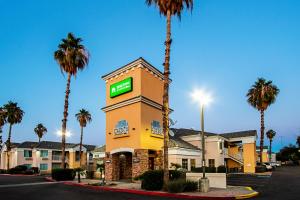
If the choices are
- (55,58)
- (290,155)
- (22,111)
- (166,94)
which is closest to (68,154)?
(22,111)

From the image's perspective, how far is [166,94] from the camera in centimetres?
2094

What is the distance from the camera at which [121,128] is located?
2959cm

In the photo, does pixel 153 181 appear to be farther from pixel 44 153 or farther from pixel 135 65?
pixel 44 153

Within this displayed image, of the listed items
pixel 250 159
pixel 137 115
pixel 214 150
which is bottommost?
pixel 250 159

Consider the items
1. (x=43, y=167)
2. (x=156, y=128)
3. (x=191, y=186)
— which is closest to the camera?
(x=191, y=186)

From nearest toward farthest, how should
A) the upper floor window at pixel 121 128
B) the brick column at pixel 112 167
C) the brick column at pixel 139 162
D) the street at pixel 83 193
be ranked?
the street at pixel 83 193, the brick column at pixel 139 162, the upper floor window at pixel 121 128, the brick column at pixel 112 167

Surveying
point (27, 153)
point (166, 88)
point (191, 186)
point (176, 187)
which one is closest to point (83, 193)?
point (176, 187)

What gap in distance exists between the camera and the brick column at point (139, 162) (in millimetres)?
26955

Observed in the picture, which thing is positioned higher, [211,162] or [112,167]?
[112,167]

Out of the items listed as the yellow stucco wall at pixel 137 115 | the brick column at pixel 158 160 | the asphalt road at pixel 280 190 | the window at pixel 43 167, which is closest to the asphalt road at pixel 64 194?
the asphalt road at pixel 280 190

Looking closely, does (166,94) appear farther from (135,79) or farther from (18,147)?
(18,147)

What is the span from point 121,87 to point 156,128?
5.78m

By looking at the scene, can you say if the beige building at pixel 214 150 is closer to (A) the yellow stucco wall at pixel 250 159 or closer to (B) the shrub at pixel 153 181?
(A) the yellow stucco wall at pixel 250 159

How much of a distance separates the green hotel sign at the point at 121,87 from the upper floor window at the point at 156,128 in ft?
14.2
